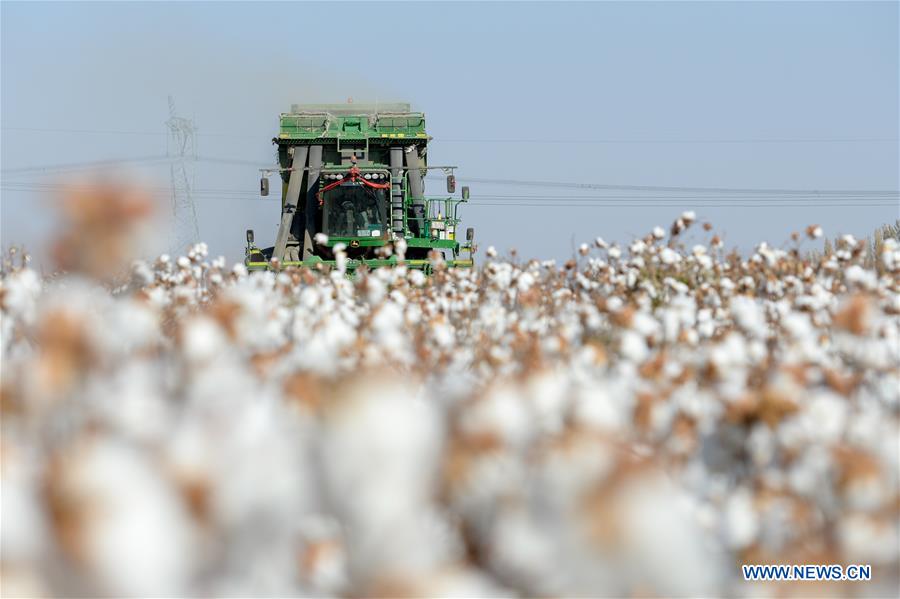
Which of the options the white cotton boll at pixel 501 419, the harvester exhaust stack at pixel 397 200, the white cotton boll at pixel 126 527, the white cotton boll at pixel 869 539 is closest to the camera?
the white cotton boll at pixel 126 527

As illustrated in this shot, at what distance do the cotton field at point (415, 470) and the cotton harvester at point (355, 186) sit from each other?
51.7 ft

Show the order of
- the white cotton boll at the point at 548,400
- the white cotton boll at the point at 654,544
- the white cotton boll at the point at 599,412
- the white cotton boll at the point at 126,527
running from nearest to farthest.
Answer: the white cotton boll at the point at 126,527 < the white cotton boll at the point at 654,544 < the white cotton boll at the point at 599,412 < the white cotton boll at the point at 548,400

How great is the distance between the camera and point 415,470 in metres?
1.89

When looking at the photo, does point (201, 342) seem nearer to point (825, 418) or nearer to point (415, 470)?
point (415, 470)

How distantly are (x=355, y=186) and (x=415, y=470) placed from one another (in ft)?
61.1

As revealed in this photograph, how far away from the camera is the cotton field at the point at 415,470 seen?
1.73 meters

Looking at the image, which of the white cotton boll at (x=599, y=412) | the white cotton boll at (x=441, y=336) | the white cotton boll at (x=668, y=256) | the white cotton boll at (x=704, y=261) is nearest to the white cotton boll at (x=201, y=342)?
the white cotton boll at (x=599, y=412)

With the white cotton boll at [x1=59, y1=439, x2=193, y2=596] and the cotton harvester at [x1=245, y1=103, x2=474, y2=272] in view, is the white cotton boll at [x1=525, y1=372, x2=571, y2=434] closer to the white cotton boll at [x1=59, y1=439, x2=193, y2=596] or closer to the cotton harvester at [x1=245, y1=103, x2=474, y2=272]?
the white cotton boll at [x1=59, y1=439, x2=193, y2=596]

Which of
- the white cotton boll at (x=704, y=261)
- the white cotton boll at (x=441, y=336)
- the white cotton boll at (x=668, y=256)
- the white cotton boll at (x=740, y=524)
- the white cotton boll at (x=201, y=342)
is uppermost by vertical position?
the white cotton boll at (x=201, y=342)

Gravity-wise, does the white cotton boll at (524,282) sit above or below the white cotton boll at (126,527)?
below

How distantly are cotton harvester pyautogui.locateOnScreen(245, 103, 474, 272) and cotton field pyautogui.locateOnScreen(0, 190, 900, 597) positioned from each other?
15.8 m

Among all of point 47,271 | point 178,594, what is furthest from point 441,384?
point 47,271

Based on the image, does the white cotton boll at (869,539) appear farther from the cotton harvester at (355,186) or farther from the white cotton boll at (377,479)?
the cotton harvester at (355,186)

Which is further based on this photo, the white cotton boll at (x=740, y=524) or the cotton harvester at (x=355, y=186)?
the cotton harvester at (x=355, y=186)
